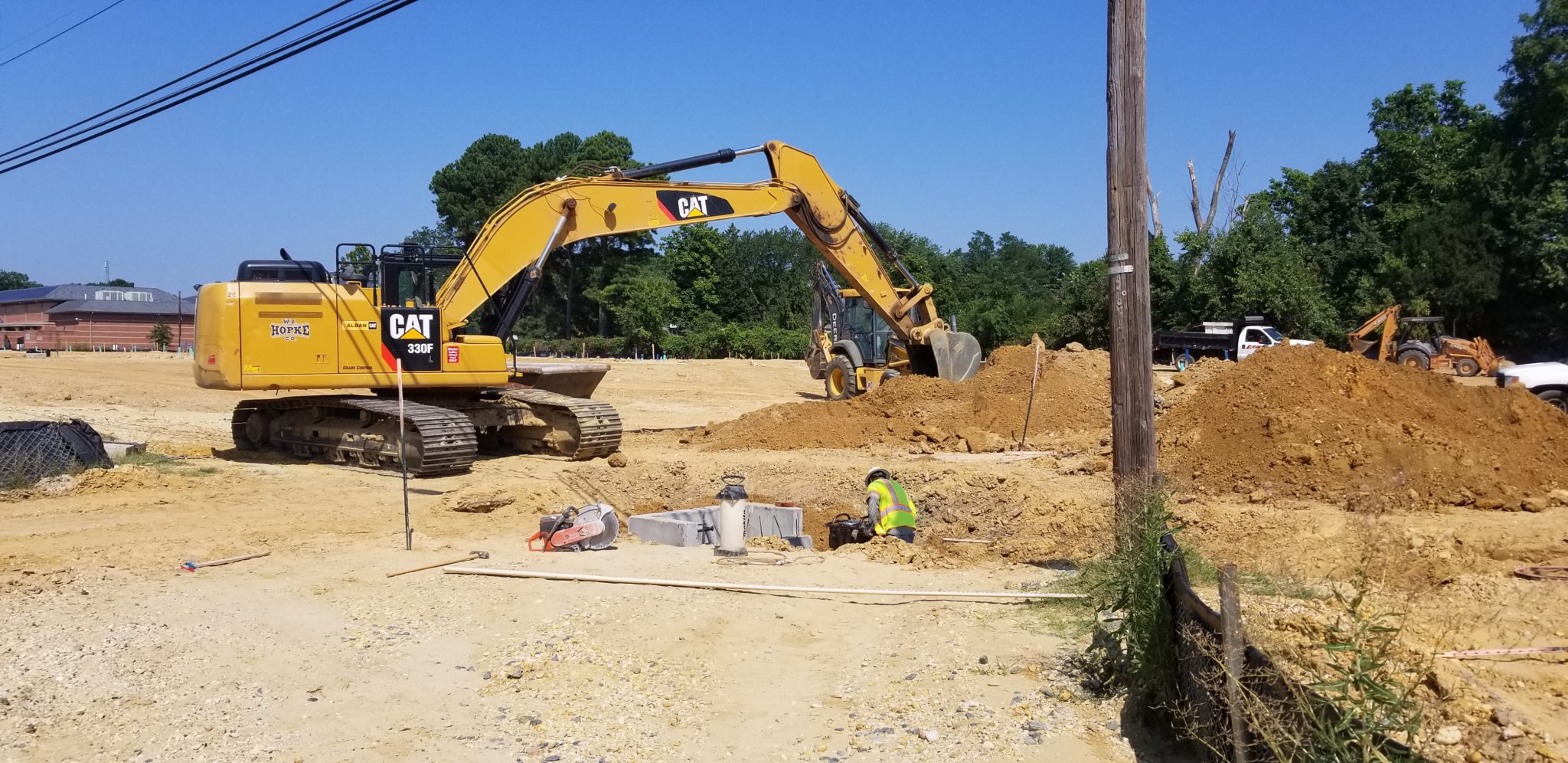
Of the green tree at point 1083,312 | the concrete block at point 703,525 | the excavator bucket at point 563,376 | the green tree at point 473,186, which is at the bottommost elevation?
the concrete block at point 703,525

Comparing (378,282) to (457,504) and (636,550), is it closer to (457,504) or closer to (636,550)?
(457,504)

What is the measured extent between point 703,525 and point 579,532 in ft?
8.21

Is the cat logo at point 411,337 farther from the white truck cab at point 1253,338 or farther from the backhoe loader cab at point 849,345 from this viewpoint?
the white truck cab at point 1253,338

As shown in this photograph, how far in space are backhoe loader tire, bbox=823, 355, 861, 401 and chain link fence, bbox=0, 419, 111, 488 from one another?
523 inches

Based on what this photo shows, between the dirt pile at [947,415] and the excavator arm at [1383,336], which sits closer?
the dirt pile at [947,415]

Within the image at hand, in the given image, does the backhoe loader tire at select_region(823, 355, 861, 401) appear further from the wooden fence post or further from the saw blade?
the wooden fence post

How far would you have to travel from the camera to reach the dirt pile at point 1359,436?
11.8 metres

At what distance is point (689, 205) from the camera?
56.0 ft

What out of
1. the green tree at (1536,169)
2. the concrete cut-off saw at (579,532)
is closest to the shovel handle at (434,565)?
the concrete cut-off saw at (579,532)

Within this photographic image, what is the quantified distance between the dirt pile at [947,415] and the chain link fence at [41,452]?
8.48 metres

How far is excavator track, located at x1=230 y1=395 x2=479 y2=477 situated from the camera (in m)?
13.4

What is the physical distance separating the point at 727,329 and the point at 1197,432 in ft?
134

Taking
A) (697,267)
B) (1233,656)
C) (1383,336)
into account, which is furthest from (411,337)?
(697,267)

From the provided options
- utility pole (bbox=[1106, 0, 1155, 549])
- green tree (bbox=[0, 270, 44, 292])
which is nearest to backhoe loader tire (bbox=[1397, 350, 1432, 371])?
utility pole (bbox=[1106, 0, 1155, 549])
